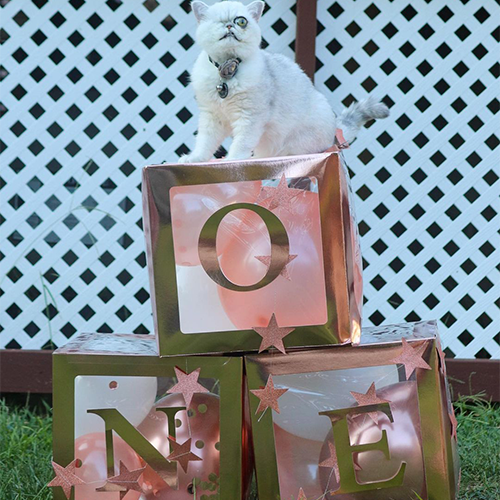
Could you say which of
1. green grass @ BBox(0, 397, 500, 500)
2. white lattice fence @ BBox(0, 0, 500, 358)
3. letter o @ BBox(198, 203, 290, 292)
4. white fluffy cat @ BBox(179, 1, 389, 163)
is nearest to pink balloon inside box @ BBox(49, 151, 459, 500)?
letter o @ BBox(198, 203, 290, 292)

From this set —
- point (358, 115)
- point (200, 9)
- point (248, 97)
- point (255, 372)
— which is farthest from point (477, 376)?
point (200, 9)

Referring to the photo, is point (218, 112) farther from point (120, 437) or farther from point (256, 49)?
point (120, 437)

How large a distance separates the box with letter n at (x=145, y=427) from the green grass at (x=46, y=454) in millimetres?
223

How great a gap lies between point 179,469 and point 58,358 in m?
0.25

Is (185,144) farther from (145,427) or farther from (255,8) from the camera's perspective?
(145,427)

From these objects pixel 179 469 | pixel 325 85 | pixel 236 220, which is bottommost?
pixel 179 469

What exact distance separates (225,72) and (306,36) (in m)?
0.83

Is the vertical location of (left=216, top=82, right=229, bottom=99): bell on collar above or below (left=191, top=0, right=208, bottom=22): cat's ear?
below

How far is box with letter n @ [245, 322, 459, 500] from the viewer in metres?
0.99

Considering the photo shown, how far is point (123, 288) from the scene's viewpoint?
6.39 ft

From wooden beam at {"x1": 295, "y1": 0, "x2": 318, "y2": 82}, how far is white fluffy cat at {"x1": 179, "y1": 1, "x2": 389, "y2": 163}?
2.12 ft

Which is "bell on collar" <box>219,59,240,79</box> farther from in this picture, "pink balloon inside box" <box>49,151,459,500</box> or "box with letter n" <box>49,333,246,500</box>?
"box with letter n" <box>49,333,246,500</box>

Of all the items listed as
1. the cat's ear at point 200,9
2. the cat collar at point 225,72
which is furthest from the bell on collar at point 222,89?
the cat's ear at point 200,9

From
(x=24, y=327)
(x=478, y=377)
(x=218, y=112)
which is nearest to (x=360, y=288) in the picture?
(x=218, y=112)
